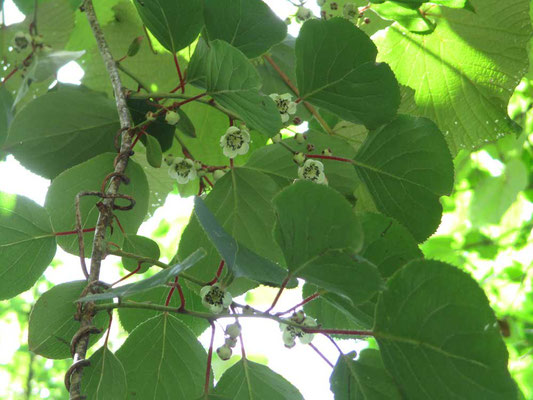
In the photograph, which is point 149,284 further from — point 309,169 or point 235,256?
point 309,169

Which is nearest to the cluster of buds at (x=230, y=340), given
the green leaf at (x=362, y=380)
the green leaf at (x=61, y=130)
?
the green leaf at (x=362, y=380)

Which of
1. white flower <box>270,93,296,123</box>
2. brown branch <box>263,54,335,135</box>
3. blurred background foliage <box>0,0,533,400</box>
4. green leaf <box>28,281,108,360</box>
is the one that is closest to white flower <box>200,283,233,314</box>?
green leaf <box>28,281,108,360</box>

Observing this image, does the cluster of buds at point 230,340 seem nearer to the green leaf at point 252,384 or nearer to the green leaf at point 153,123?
the green leaf at point 252,384

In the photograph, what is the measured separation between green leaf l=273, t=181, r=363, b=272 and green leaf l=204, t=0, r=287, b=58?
0.93ft

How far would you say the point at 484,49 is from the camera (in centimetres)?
97

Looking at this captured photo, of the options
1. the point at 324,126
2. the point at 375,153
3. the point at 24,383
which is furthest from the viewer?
the point at 24,383

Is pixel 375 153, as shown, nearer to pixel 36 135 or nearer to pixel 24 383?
pixel 36 135

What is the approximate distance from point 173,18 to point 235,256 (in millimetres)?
310

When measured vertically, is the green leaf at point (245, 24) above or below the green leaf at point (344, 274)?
above

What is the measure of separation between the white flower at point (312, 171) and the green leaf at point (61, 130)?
25 centimetres

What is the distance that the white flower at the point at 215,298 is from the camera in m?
0.57

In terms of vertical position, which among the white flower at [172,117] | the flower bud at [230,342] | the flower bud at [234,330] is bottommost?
the flower bud at [230,342]

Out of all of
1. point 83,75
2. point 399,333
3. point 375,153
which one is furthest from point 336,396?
point 83,75

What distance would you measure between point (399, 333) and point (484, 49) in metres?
0.63
